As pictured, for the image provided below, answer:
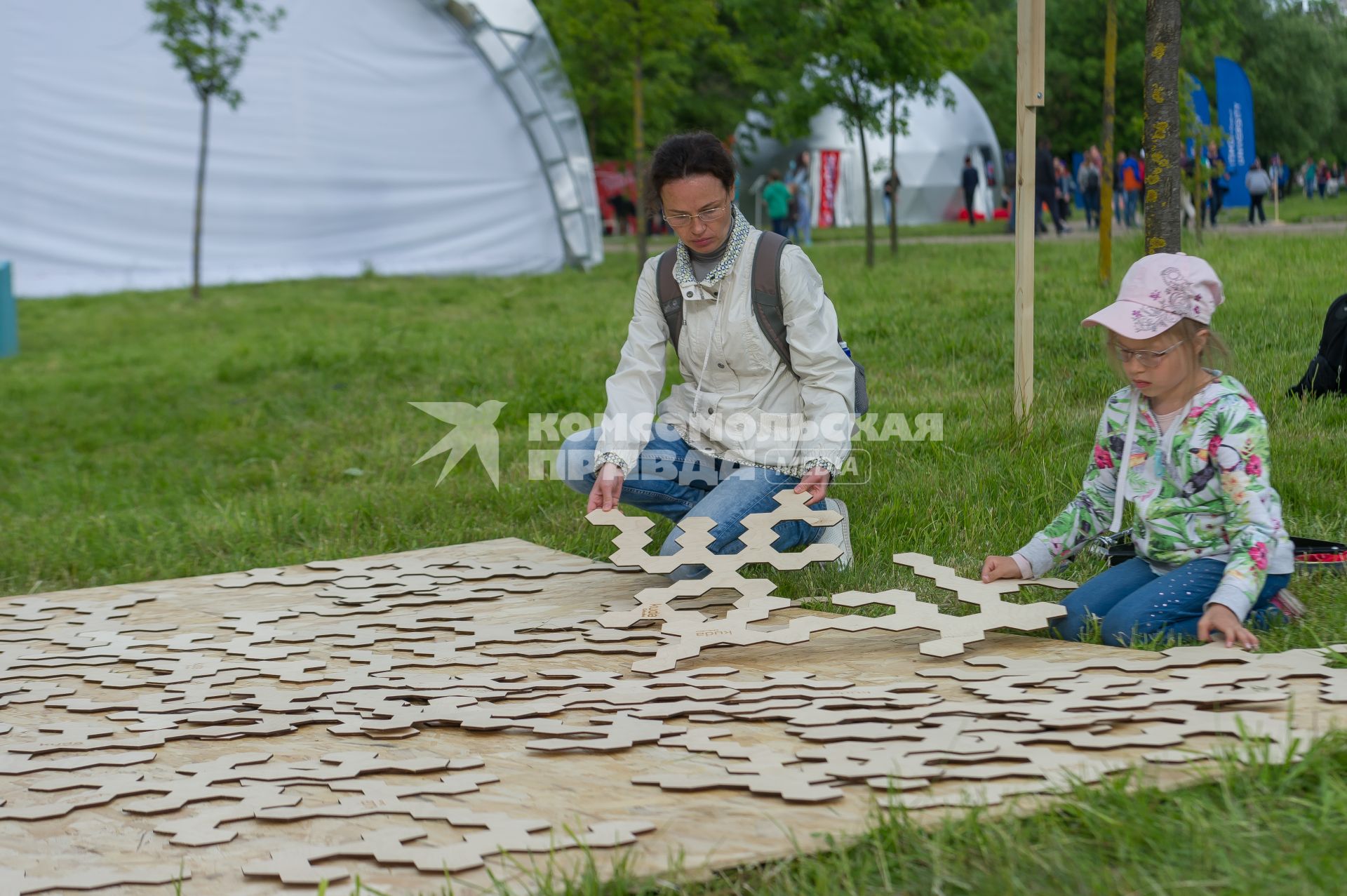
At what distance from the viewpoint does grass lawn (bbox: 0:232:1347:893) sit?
2.07m

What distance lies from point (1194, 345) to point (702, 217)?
4.67 ft

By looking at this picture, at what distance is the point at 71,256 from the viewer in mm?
17953

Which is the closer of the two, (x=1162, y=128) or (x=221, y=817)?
(x=221, y=817)

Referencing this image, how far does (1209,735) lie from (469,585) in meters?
2.40

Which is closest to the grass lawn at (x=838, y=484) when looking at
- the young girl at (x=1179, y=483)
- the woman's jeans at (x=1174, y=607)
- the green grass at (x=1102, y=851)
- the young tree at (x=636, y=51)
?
the green grass at (x=1102, y=851)

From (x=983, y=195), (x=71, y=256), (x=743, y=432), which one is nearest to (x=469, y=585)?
(x=743, y=432)

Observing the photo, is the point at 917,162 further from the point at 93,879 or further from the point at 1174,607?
the point at 93,879

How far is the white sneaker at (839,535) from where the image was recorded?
4.04m

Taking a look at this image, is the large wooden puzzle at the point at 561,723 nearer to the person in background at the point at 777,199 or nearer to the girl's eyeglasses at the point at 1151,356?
the girl's eyeglasses at the point at 1151,356

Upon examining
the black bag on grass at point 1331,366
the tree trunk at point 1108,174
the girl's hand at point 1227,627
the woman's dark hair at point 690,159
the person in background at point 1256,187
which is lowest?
the girl's hand at point 1227,627

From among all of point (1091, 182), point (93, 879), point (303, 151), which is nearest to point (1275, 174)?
point (1091, 182)

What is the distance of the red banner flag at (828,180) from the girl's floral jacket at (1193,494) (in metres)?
27.6

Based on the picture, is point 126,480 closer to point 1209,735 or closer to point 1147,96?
point 1147,96

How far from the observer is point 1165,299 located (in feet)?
9.87
